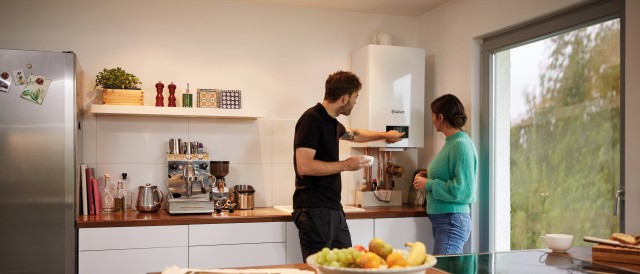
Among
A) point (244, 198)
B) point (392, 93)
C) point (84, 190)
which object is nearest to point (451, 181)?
point (392, 93)

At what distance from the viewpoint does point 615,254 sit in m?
2.08

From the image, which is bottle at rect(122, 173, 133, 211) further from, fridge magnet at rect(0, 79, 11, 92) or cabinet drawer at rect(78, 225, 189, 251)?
fridge magnet at rect(0, 79, 11, 92)

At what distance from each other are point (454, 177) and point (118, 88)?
2.03 m

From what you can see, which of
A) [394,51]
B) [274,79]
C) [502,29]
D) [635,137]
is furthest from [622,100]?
[274,79]

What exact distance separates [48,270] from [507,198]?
2642 millimetres

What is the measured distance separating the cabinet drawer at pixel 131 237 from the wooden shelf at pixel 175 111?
725 millimetres

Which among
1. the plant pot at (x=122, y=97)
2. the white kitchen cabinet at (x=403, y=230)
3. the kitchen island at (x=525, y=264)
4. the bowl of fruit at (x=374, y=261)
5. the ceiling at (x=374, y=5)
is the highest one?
the ceiling at (x=374, y=5)

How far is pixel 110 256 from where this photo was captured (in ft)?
10.8

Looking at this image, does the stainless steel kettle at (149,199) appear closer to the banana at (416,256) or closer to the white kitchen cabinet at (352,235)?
the white kitchen cabinet at (352,235)

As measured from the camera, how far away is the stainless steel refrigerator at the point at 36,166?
3.14 m

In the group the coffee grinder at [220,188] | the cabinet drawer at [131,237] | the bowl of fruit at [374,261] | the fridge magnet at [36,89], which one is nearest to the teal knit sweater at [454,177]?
the coffee grinder at [220,188]

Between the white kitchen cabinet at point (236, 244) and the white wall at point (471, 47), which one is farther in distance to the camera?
the white kitchen cabinet at point (236, 244)

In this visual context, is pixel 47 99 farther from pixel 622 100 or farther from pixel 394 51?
pixel 622 100

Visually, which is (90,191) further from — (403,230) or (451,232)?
(451,232)
